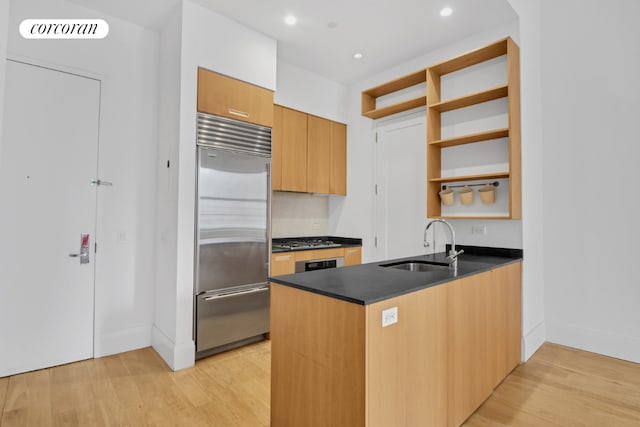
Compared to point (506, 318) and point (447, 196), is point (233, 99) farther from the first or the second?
point (506, 318)

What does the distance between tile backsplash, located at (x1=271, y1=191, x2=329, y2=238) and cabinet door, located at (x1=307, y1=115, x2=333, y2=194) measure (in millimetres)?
319

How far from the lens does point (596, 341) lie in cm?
301

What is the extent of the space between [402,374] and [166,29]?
347cm

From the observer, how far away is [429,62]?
3643 millimetres

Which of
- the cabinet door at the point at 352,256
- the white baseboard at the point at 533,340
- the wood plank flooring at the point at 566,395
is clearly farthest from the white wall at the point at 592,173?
the cabinet door at the point at 352,256

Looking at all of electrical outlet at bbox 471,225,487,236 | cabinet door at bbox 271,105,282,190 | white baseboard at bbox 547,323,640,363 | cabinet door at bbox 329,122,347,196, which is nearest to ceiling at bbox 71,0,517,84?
cabinet door at bbox 271,105,282,190

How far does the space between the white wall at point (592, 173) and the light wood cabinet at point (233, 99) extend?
287cm

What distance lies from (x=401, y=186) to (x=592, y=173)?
70.3 inches

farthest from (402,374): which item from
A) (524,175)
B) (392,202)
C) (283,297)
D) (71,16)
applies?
(71,16)

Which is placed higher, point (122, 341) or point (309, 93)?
point (309, 93)

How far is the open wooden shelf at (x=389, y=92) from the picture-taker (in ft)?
11.3

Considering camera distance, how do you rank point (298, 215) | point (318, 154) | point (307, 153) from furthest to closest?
1. point (298, 215)
2. point (318, 154)
3. point (307, 153)

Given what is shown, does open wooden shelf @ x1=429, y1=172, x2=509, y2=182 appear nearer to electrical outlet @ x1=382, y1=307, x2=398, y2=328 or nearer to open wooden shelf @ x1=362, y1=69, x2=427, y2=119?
open wooden shelf @ x1=362, y1=69, x2=427, y2=119

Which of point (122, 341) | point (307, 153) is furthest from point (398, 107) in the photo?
point (122, 341)
